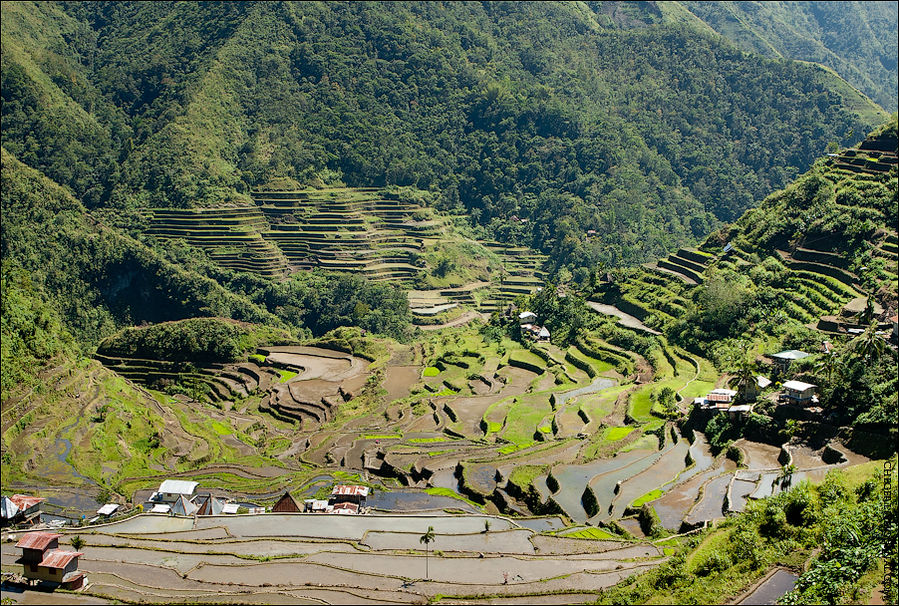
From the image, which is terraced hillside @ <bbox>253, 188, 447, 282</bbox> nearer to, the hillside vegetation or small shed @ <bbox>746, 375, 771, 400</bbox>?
the hillside vegetation

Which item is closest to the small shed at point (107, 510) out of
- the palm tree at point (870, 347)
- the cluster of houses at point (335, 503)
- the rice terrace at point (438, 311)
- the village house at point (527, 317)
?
the rice terrace at point (438, 311)

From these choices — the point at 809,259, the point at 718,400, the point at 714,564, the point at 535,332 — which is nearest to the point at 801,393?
the point at 718,400

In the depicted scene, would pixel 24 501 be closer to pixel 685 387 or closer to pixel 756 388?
pixel 756 388

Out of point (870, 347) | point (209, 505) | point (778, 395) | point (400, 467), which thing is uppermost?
point (870, 347)

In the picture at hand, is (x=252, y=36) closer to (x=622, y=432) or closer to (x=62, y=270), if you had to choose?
(x=62, y=270)

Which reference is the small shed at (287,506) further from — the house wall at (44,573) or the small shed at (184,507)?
the house wall at (44,573)

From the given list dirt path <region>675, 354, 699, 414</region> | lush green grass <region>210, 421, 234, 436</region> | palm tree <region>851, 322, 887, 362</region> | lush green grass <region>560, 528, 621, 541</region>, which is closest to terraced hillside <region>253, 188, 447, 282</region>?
lush green grass <region>210, 421, 234, 436</region>
